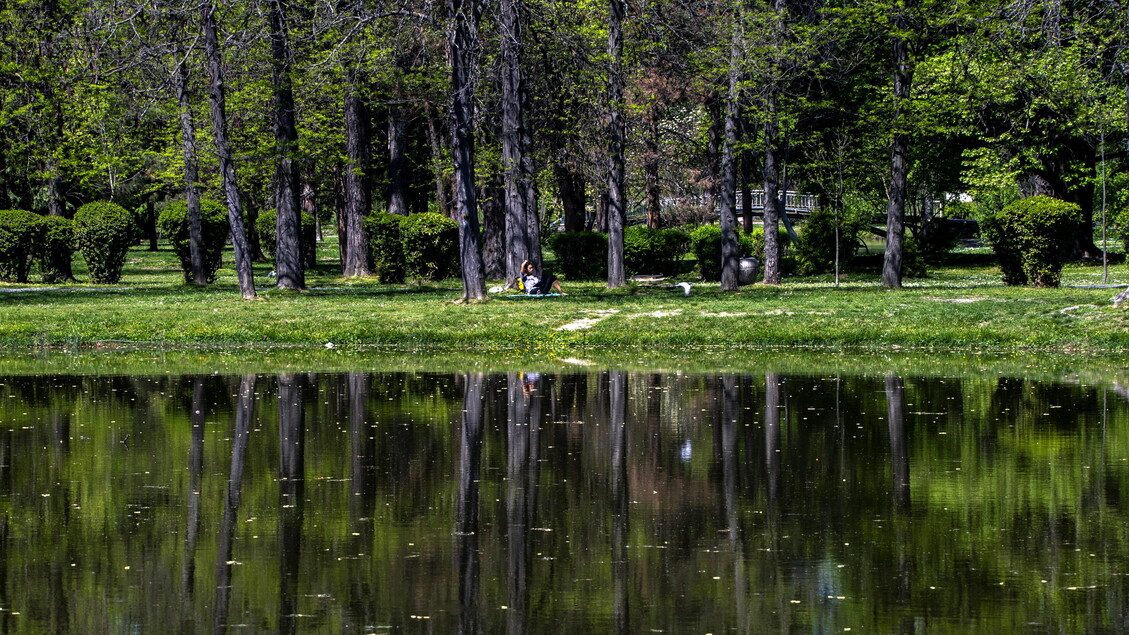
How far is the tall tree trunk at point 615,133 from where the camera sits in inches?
1135

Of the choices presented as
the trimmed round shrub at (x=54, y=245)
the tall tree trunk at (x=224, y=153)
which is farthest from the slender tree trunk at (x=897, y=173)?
the trimmed round shrub at (x=54, y=245)

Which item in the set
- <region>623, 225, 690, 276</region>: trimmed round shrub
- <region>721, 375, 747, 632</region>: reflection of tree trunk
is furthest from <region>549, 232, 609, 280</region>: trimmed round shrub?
<region>721, 375, 747, 632</region>: reflection of tree trunk

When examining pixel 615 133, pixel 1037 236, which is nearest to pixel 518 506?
pixel 615 133

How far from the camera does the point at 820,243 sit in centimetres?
3962

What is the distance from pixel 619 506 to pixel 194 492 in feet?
9.34

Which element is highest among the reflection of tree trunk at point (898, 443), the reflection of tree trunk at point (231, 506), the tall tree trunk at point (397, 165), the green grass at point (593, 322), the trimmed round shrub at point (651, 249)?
the tall tree trunk at point (397, 165)

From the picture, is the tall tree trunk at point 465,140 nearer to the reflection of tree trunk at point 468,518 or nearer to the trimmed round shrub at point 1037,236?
the reflection of tree trunk at point 468,518

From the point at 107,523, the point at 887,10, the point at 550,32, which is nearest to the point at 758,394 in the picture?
the point at 107,523

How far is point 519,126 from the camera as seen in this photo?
30.4 meters

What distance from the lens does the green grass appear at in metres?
20.2

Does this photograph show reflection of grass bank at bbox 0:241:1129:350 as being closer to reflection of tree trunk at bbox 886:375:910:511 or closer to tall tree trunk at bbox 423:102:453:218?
reflection of tree trunk at bbox 886:375:910:511

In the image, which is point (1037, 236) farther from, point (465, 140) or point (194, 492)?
point (194, 492)

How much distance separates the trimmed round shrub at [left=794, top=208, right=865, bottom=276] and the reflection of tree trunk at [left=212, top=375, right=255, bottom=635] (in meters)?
27.7

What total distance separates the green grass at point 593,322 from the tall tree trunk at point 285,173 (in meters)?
2.93
